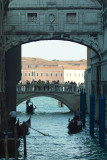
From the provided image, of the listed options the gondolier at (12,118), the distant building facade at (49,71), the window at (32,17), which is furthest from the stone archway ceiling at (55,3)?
the distant building facade at (49,71)

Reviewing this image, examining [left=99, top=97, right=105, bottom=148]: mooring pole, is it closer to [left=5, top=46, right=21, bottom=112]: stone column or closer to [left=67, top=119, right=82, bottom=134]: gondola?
[left=67, top=119, right=82, bottom=134]: gondola

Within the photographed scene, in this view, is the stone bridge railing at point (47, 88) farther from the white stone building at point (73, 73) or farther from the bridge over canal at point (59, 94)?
the white stone building at point (73, 73)

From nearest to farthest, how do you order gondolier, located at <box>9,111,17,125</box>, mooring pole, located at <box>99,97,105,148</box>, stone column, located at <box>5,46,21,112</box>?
mooring pole, located at <box>99,97,105,148</box>
gondolier, located at <box>9,111,17,125</box>
stone column, located at <box>5,46,21,112</box>

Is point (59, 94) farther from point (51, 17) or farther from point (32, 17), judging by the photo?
point (51, 17)

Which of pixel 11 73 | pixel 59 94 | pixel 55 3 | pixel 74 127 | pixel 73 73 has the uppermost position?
pixel 55 3

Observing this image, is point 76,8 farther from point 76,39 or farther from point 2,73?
point 2,73

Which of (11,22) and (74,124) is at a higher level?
(11,22)

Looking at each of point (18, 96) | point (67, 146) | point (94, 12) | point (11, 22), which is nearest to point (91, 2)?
point (94, 12)

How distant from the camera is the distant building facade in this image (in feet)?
285

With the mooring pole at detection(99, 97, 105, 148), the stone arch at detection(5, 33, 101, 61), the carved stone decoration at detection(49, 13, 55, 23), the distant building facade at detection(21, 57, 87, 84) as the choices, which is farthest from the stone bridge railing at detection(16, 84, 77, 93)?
the distant building facade at detection(21, 57, 87, 84)

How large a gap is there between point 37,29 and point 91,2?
2.94 m

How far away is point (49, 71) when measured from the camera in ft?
285

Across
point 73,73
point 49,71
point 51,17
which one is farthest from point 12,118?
point 73,73

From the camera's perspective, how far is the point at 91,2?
24.0 meters
